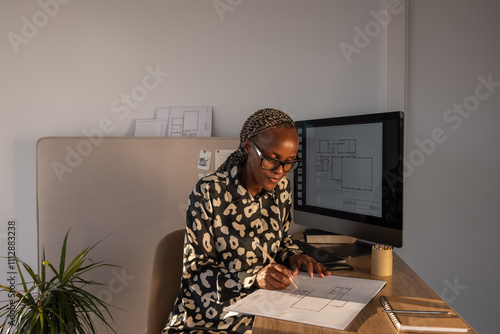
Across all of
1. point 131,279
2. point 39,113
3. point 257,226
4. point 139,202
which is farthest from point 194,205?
point 39,113

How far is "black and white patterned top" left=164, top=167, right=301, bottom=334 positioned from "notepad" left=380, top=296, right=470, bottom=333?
388 millimetres

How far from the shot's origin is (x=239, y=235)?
1478 mm

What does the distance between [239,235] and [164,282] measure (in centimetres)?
35

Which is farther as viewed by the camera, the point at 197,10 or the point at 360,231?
the point at 197,10

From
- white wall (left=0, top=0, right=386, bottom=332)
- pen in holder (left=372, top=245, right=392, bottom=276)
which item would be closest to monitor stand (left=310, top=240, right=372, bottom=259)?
pen in holder (left=372, top=245, right=392, bottom=276)

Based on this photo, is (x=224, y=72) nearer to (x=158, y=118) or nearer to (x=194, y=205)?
(x=158, y=118)

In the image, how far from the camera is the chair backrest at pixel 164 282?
154 cm

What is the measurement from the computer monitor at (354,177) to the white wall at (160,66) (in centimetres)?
41

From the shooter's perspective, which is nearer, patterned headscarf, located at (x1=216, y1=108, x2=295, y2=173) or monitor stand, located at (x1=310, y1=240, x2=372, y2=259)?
patterned headscarf, located at (x1=216, y1=108, x2=295, y2=173)

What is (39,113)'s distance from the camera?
2379 millimetres

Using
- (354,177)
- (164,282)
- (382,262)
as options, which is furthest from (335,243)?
(164,282)

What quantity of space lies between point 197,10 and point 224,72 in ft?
1.14

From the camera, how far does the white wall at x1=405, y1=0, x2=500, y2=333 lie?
2168mm

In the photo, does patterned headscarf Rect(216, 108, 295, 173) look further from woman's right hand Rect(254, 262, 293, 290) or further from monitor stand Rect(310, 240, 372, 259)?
monitor stand Rect(310, 240, 372, 259)
